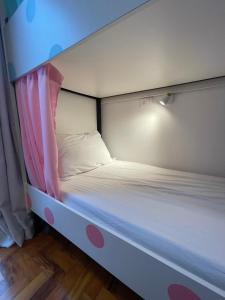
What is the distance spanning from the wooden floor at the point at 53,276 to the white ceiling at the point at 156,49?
4.66 feet

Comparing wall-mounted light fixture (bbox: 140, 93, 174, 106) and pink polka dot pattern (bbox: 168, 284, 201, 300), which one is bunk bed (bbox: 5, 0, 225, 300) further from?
wall-mounted light fixture (bbox: 140, 93, 174, 106)

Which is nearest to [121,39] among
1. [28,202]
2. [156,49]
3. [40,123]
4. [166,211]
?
[156,49]

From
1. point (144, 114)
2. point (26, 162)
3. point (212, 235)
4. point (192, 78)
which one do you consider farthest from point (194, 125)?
point (26, 162)

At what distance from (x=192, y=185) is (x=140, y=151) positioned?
0.84 meters

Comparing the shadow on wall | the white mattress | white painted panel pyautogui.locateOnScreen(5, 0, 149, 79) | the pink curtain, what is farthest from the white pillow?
the shadow on wall

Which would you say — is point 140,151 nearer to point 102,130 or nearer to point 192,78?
point 102,130

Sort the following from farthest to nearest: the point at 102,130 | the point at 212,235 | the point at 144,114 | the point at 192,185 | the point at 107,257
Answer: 1. the point at 102,130
2. the point at 144,114
3. the point at 192,185
4. the point at 107,257
5. the point at 212,235

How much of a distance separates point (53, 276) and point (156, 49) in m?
1.59

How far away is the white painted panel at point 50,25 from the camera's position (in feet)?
2.10

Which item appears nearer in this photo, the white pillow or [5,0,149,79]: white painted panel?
[5,0,149,79]: white painted panel

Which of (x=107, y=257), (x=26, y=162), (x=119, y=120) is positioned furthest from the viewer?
(x=119, y=120)

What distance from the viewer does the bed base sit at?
1.89ft

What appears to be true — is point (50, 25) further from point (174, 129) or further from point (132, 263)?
point (174, 129)

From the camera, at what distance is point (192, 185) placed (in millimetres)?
1220
